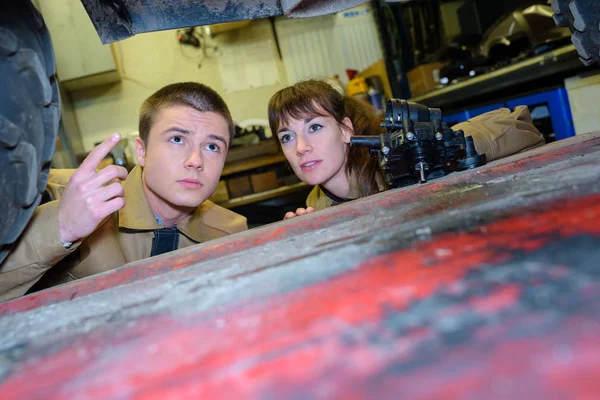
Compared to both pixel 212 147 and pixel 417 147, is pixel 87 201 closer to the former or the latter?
pixel 212 147

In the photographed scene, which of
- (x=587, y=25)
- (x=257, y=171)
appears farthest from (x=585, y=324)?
(x=257, y=171)

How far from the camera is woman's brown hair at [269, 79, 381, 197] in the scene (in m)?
1.78

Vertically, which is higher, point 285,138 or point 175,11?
point 175,11

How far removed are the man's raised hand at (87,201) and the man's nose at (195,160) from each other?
0.40 meters

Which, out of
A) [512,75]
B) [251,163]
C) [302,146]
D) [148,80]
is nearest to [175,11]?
[302,146]

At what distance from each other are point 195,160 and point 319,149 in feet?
1.60

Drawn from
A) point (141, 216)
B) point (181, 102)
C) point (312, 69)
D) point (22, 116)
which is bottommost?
point (141, 216)

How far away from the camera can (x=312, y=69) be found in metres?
4.05

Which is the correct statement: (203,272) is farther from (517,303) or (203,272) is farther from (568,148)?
(568,148)

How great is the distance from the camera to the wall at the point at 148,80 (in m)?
3.78

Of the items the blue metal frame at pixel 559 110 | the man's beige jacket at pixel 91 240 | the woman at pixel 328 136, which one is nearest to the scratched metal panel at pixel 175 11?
the man's beige jacket at pixel 91 240

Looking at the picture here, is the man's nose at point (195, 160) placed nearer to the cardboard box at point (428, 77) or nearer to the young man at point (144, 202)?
the young man at point (144, 202)

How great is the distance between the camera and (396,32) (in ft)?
11.6

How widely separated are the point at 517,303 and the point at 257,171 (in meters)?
3.06
